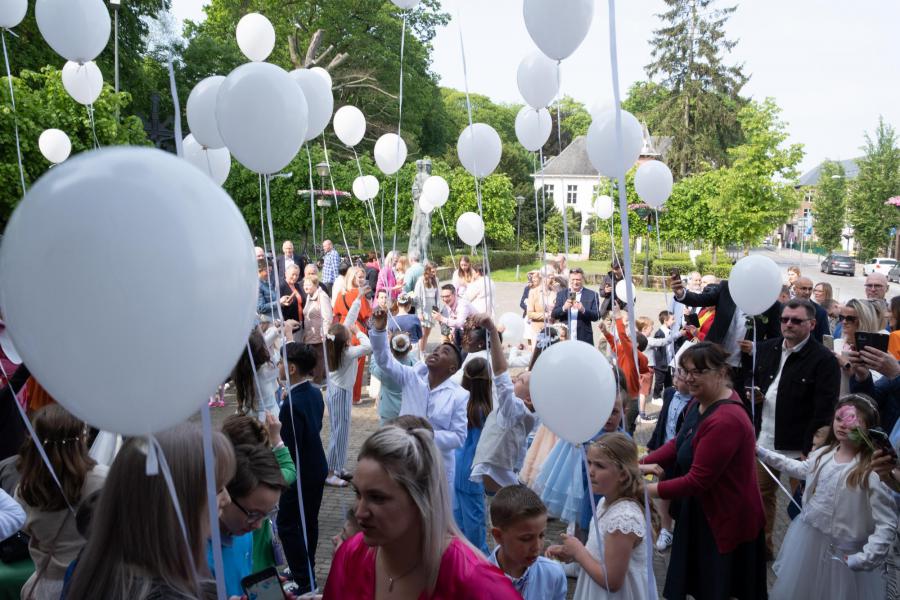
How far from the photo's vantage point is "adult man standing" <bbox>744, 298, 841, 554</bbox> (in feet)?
15.3

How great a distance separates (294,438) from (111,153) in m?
2.87

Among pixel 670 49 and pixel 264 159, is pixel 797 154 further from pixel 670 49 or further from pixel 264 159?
pixel 264 159

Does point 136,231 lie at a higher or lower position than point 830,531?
higher

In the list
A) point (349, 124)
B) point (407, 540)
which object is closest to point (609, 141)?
point (349, 124)

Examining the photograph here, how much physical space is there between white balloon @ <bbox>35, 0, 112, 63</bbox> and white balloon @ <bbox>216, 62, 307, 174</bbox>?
266 centimetres

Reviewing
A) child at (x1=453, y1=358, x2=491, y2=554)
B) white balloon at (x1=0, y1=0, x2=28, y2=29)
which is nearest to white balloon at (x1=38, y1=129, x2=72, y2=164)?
white balloon at (x1=0, y1=0, x2=28, y2=29)

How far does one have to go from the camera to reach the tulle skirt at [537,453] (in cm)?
488

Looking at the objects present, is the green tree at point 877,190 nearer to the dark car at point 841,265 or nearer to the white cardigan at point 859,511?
the dark car at point 841,265

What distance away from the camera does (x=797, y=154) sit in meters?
29.3

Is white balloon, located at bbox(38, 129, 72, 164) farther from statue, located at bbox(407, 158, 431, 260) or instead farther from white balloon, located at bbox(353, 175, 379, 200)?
statue, located at bbox(407, 158, 431, 260)

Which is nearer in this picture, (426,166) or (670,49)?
(426,166)

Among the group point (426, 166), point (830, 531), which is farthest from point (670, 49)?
point (830, 531)

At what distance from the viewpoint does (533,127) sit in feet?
20.2

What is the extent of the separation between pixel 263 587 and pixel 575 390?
1502 mm
